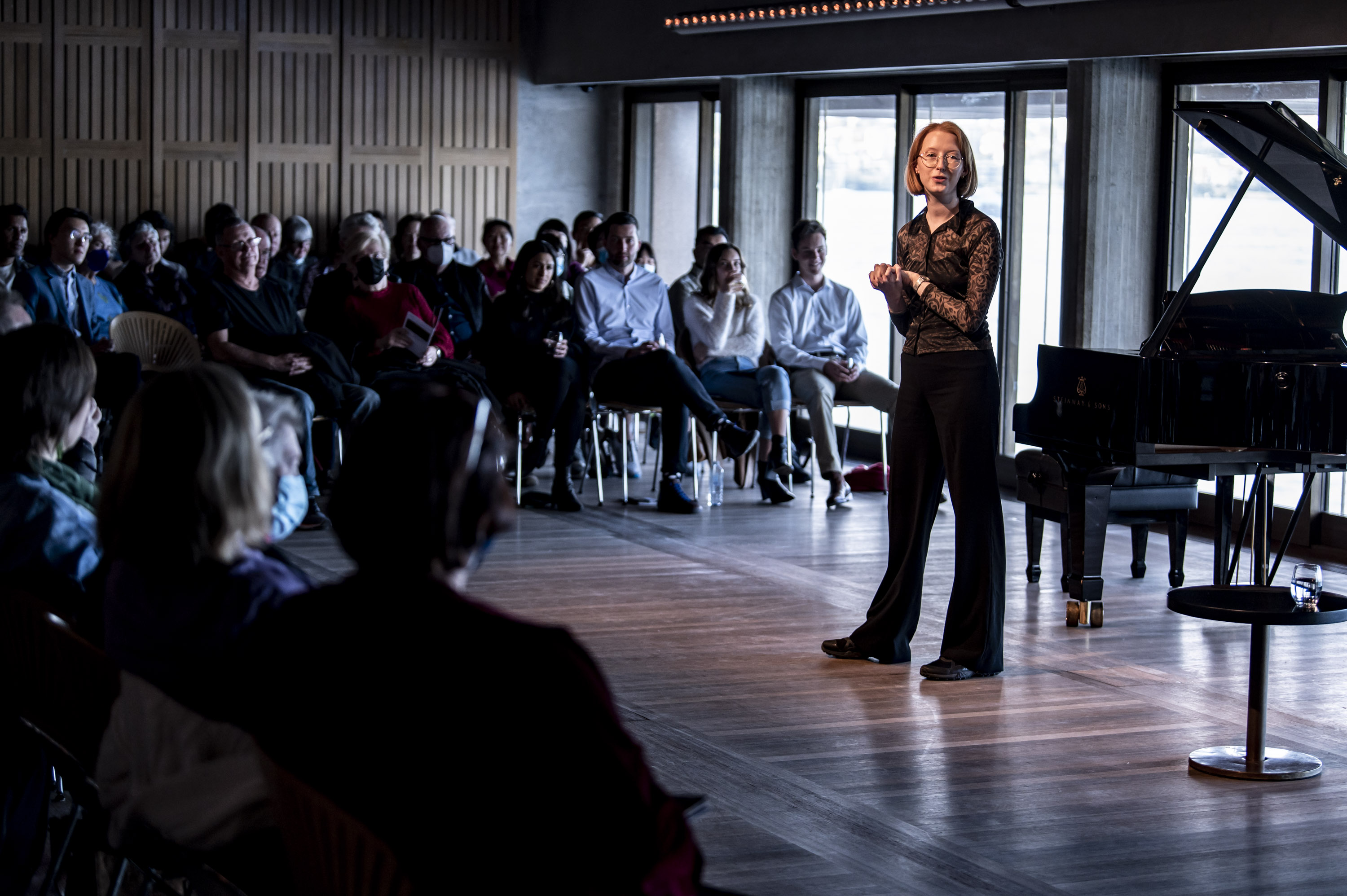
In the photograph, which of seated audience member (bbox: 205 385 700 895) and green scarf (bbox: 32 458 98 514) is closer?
seated audience member (bbox: 205 385 700 895)

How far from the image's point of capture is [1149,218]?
27.6ft

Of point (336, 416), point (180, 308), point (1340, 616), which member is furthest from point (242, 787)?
point (180, 308)

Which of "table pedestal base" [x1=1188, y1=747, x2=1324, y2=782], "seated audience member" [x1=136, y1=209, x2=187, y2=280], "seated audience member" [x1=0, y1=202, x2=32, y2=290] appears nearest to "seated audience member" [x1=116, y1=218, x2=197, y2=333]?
"seated audience member" [x1=136, y1=209, x2=187, y2=280]

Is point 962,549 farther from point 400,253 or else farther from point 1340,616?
point 400,253

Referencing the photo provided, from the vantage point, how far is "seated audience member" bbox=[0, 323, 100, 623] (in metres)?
2.90

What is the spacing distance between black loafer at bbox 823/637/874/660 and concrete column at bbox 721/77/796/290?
5979mm

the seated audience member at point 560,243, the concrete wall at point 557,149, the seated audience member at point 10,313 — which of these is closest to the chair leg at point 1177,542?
the seated audience member at point 560,243

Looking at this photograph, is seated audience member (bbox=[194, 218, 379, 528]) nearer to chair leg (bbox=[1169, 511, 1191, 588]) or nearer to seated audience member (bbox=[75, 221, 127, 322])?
seated audience member (bbox=[75, 221, 127, 322])

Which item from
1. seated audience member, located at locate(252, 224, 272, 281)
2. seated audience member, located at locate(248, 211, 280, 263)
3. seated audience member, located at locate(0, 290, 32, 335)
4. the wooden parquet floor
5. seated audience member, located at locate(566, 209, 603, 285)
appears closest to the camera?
the wooden parquet floor

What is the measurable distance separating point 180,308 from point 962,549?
18.8 ft

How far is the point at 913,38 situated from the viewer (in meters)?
9.35

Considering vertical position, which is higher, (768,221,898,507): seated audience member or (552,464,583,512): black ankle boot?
(768,221,898,507): seated audience member

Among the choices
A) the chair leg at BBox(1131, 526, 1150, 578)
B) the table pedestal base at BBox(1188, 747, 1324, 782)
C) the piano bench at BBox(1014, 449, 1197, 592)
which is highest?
the piano bench at BBox(1014, 449, 1197, 592)

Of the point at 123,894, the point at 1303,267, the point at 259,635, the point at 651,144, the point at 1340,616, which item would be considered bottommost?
the point at 123,894
